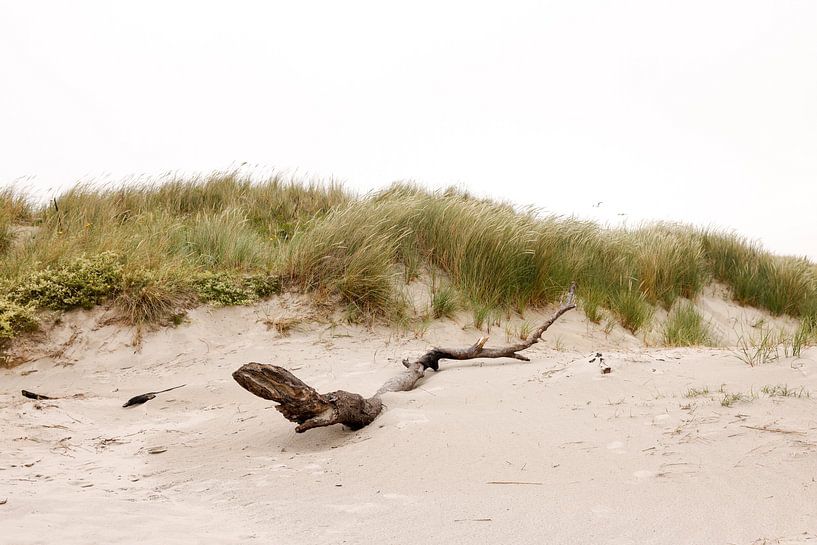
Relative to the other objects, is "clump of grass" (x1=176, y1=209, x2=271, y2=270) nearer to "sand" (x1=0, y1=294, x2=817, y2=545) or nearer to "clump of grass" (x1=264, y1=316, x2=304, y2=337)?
"clump of grass" (x1=264, y1=316, x2=304, y2=337)

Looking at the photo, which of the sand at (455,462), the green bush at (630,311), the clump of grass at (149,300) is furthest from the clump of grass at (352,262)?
the green bush at (630,311)

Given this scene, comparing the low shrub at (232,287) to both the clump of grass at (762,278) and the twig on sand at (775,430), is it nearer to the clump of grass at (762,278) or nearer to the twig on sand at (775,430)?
the twig on sand at (775,430)

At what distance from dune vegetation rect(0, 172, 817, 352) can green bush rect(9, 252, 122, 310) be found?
0.05 ft

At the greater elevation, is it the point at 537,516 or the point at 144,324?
the point at 537,516

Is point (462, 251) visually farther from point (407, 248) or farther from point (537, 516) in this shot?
point (537, 516)

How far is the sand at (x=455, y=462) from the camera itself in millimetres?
2387

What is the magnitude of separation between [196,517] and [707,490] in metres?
2.00

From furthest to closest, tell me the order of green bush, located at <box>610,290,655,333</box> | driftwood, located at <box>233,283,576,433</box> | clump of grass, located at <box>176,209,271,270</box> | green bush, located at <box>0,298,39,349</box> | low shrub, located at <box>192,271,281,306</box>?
green bush, located at <box>610,290,655,333</box>
clump of grass, located at <box>176,209,271,270</box>
low shrub, located at <box>192,271,281,306</box>
green bush, located at <box>0,298,39,349</box>
driftwood, located at <box>233,283,576,433</box>

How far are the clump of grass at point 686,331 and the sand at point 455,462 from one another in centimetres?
212

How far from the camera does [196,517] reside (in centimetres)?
268

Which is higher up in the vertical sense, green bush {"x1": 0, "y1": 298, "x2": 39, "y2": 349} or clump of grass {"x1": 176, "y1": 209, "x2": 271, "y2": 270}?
clump of grass {"x1": 176, "y1": 209, "x2": 271, "y2": 270}

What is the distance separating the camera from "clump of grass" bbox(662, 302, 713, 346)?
23.0 feet

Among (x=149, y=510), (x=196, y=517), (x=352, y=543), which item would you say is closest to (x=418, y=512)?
(x=352, y=543)

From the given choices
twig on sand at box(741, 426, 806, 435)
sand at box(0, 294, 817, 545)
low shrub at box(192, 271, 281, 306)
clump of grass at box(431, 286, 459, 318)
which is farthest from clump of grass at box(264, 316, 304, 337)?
twig on sand at box(741, 426, 806, 435)
